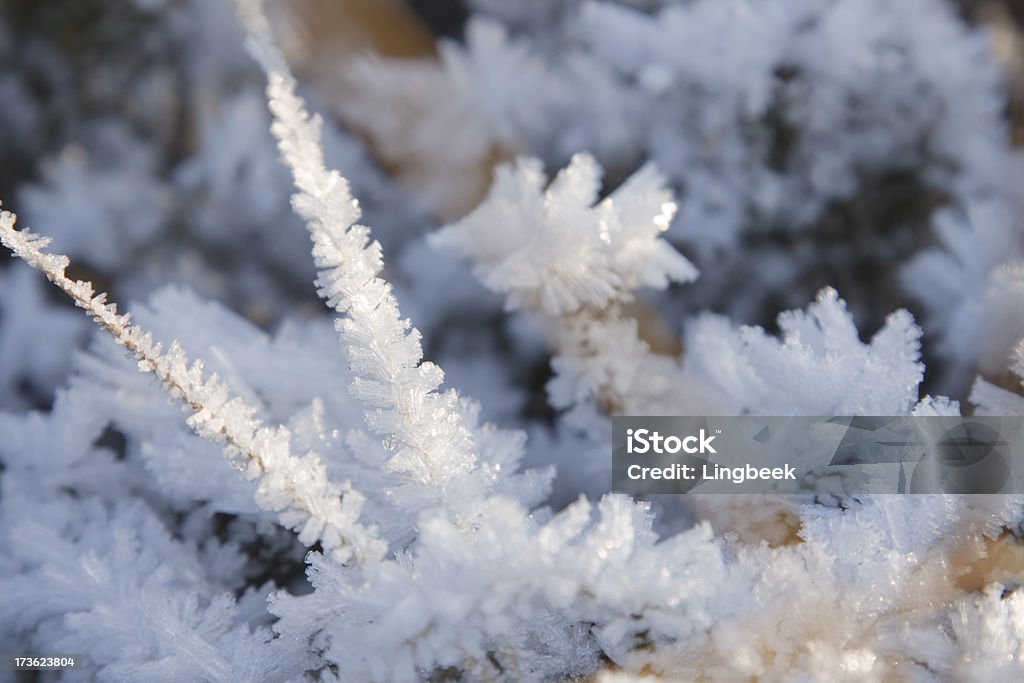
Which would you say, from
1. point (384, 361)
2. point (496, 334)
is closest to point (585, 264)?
point (384, 361)

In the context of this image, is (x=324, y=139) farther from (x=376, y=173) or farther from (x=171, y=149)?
(x=171, y=149)

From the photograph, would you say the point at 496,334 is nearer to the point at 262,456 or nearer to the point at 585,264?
the point at 585,264

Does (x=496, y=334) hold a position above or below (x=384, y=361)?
above

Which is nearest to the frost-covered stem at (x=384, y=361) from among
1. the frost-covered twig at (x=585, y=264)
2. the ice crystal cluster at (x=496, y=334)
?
the ice crystal cluster at (x=496, y=334)

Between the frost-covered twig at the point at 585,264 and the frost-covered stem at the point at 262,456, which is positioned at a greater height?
the frost-covered twig at the point at 585,264

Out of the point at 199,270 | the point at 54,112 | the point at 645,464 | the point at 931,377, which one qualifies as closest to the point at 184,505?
the point at 645,464

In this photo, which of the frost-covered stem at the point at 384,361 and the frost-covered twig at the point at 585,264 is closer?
the frost-covered stem at the point at 384,361

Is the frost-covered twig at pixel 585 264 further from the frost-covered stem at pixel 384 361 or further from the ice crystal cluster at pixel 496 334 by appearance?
the frost-covered stem at pixel 384 361

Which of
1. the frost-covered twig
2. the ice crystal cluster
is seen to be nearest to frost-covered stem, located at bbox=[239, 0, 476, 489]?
the ice crystal cluster
